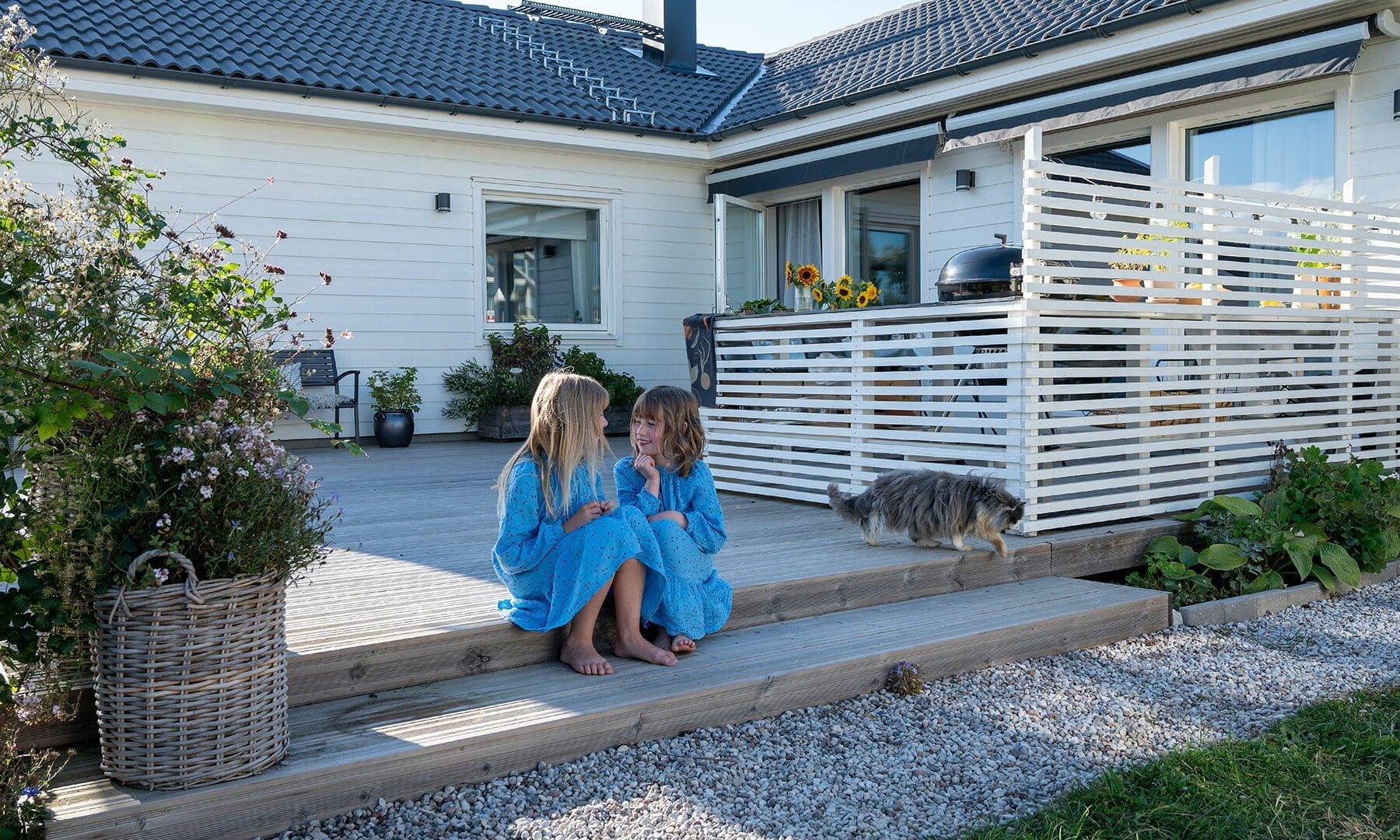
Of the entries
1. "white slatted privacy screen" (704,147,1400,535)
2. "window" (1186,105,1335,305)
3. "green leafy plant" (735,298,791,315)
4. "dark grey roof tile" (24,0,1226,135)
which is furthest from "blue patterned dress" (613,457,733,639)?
"dark grey roof tile" (24,0,1226,135)

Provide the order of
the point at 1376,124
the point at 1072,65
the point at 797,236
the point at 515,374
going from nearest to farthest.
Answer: the point at 1376,124, the point at 1072,65, the point at 515,374, the point at 797,236

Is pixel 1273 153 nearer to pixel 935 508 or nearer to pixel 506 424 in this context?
pixel 935 508

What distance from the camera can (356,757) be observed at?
8.25 ft

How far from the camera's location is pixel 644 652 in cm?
334

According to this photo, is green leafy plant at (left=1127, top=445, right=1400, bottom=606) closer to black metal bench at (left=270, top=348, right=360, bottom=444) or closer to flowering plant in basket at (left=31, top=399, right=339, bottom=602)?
flowering plant in basket at (left=31, top=399, right=339, bottom=602)

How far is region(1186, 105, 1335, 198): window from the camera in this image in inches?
271

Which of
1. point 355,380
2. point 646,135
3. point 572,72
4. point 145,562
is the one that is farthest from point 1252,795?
point 572,72

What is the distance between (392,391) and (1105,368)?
6.24 meters

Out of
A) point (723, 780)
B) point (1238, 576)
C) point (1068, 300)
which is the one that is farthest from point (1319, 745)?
point (1068, 300)

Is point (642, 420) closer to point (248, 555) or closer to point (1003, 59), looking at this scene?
point (248, 555)

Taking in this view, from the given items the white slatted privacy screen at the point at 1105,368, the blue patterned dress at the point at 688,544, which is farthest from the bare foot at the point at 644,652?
the white slatted privacy screen at the point at 1105,368

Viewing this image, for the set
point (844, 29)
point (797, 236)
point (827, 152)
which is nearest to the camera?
point (827, 152)

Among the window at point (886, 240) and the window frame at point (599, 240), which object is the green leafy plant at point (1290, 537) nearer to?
the window at point (886, 240)

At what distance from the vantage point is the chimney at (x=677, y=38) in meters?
12.3
